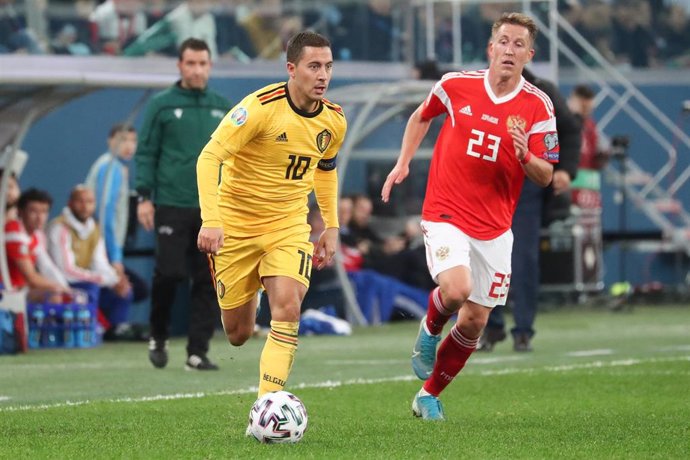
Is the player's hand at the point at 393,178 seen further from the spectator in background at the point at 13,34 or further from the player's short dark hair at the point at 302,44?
the spectator in background at the point at 13,34

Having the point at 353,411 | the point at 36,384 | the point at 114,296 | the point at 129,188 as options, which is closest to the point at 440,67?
the point at 129,188

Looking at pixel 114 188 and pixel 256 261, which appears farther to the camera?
pixel 114 188

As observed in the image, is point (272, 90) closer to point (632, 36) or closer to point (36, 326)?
point (36, 326)

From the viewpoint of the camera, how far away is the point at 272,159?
869 cm

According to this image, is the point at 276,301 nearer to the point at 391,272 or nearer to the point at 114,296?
the point at 114,296

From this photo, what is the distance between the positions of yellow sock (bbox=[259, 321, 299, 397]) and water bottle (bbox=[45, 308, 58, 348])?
696cm

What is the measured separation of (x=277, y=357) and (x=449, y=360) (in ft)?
4.44

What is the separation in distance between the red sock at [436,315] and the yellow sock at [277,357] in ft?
3.72

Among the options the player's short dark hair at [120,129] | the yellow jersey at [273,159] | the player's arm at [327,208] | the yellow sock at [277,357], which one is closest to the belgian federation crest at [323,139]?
the yellow jersey at [273,159]

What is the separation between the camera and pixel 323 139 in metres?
8.67

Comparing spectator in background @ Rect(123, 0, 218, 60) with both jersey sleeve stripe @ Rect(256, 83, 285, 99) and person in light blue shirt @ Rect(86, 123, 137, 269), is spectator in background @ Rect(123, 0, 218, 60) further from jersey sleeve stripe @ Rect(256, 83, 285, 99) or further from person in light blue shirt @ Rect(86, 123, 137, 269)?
jersey sleeve stripe @ Rect(256, 83, 285, 99)

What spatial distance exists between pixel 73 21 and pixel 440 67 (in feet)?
14.6

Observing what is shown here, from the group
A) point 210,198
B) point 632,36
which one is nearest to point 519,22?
point 210,198

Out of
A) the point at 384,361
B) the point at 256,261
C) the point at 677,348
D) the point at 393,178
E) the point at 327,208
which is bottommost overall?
the point at 677,348
